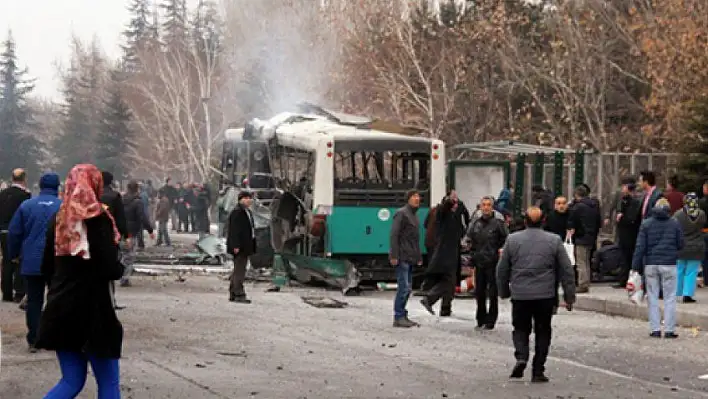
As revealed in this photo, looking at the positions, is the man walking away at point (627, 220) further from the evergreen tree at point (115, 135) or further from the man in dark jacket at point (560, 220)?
the evergreen tree at point (115, 135)

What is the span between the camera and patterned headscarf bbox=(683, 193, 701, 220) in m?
21.9

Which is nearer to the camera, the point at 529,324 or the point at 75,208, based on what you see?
the point at 75,208

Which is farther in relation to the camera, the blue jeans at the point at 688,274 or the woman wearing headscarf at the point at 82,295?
the blue jeans at the point at 688,274

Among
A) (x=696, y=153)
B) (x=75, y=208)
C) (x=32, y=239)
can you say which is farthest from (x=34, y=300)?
(x=696, y=153)

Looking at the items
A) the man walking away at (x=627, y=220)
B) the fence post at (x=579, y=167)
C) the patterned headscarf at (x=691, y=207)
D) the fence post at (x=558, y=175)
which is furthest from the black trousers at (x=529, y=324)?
the fence post at (x=579, y=167)

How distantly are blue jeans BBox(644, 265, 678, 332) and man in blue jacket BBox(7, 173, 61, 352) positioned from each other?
7.27 m

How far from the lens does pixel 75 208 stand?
9.11 meters

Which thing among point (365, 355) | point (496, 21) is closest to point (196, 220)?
point (496, 21)

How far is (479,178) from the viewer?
31328mm

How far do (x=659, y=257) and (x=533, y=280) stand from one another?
5014 millimetres

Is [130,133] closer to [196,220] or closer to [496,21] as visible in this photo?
[196,220]

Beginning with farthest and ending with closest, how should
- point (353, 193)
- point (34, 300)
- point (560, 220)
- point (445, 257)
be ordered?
point (353, 193) < point (560, 220) < point (445, 257) < point (34, 300)

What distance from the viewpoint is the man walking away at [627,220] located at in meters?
24.8

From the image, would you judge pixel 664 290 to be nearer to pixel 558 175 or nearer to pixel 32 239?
pixel 32 239
